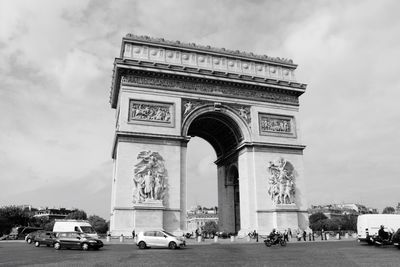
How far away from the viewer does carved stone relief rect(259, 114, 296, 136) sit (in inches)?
1299

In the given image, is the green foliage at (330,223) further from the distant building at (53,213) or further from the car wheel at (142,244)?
the car wheel at (142,244)

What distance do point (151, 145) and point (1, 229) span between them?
167ft

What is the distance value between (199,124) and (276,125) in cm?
735

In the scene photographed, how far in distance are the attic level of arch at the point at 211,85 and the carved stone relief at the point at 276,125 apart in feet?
4.89

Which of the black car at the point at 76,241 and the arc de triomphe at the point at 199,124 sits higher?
the arc de triomphe at the point at 199,124

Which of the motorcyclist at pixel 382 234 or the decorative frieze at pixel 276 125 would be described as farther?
the decorative frieze at pixel 276 125

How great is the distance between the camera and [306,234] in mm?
30594

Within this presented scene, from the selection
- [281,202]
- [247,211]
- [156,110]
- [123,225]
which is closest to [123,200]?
[123,225]

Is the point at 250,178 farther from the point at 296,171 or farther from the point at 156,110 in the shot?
the point at 156,110

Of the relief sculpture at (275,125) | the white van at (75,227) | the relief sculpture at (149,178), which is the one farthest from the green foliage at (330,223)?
the white van at (75,227)

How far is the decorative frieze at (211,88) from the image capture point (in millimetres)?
30156

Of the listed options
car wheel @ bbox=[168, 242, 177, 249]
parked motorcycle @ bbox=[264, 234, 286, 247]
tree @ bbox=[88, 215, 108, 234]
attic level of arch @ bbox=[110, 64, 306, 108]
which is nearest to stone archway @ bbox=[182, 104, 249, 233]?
attic level of arch @ bbox=[110, 64, 306, 108]

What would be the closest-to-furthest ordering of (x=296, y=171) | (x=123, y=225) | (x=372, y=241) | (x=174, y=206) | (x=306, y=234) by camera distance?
(x=372, y=241) → (x=123, y=225) → (x=174, y=206) → (x=306, y=234) → (x=296, y=171)

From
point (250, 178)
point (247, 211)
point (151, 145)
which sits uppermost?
point (151, 145)
